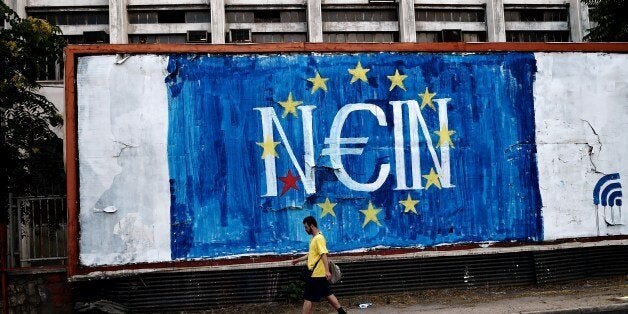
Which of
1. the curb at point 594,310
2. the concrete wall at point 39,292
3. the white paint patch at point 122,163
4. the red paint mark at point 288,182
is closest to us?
the curb at point 594,310

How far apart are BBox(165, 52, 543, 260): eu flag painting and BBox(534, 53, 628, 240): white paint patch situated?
A: 249 millimetres

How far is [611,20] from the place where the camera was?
56.4ft

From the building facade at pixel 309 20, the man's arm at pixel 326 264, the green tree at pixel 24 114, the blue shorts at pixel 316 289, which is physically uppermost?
the building facade at pixel 309 20

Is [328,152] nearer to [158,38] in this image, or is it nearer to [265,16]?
[265,16]

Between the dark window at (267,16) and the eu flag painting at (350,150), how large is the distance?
9.01 m

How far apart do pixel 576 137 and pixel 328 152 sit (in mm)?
4388

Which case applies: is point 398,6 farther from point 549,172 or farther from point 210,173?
point 210,173

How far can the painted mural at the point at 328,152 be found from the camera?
948cm

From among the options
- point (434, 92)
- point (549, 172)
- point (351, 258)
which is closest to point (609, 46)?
point (549, 172)

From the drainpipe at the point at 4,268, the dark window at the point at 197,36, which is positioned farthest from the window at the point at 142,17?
the drainpipe at the point at 4,268

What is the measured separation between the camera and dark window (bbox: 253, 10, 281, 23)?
61.0 ft

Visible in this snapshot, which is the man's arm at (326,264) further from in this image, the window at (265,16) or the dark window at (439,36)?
the dark window at (439,36)

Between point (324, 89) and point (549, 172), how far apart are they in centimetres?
415

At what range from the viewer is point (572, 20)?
65.5 ft
